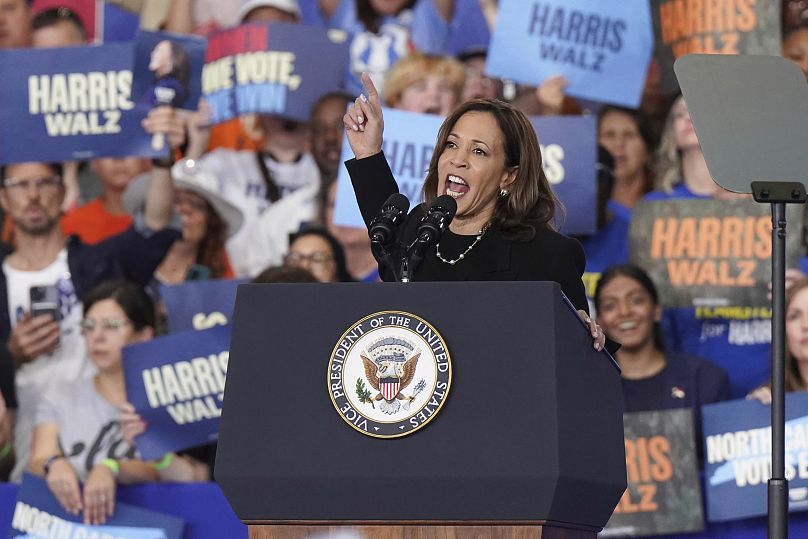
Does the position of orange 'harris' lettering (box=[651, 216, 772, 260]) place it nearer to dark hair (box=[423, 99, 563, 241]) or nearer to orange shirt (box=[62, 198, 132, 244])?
orange shirt (box=[62, 198, 132, 244])

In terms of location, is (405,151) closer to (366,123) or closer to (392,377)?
(366,123)

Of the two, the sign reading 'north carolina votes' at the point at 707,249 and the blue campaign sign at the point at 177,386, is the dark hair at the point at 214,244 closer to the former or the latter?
the blue campaign sign at the point at 177,386

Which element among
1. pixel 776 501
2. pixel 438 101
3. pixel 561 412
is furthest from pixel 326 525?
pixel 438 101

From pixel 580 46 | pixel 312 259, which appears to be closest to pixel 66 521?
pixel 312 259

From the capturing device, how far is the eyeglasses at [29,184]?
5727 mm

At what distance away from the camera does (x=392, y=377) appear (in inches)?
77.9

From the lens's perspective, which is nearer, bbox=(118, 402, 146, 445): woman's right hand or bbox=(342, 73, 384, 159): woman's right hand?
bbox=(342, 73, 384, 159): woman's right hand

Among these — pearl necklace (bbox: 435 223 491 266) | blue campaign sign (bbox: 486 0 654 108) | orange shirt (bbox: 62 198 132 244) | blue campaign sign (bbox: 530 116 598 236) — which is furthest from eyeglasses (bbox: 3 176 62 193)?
pearl necklace (bbox: 435 223 491 266)

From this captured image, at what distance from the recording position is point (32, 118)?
568 cm

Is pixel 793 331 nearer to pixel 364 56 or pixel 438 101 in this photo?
pixel 438 101

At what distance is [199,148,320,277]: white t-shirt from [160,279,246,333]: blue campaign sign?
404mm

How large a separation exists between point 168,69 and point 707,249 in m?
2.13

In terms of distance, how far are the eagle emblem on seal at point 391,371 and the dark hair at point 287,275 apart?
8.66 ft

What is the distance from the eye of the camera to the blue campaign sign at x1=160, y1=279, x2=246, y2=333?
17.1 feet
